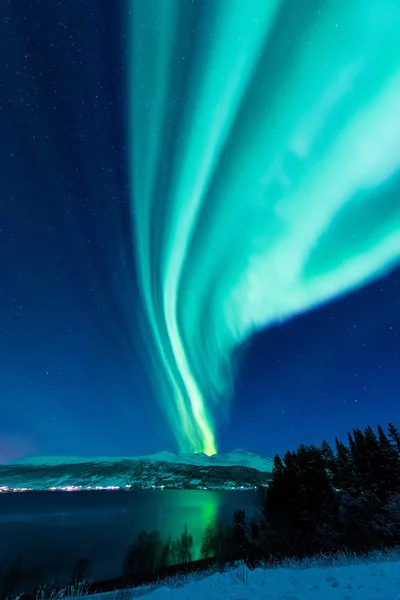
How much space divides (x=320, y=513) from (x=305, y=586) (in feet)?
95.2

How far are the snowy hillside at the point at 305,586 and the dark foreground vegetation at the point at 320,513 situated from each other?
12.9 m

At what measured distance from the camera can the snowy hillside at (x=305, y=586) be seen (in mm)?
8125

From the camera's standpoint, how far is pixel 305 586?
9.32 meters

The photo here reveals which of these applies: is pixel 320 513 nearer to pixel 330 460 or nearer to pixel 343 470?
pixel 343 470

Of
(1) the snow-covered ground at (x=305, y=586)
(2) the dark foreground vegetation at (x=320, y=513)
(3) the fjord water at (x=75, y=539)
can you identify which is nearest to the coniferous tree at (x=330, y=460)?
(2) the dark foreground vegetation at (x=320, y=513)

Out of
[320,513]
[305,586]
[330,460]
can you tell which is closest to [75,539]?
[330,460]

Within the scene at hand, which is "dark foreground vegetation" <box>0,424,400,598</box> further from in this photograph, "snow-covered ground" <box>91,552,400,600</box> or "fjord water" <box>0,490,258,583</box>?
"snow-covered ground" <box>91,552,400,600</box>

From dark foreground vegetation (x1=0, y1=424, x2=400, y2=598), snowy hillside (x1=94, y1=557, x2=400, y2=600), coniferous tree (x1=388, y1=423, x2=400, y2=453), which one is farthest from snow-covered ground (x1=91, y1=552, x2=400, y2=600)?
coniferous tree (x1=388, y1=423, x2=400, y2=453)

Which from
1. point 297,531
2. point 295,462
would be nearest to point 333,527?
point 297,531

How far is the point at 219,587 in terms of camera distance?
1087cm

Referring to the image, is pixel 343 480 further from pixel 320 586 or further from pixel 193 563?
pixel 320 586

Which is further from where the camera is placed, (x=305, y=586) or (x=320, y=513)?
(x=320, y=513)

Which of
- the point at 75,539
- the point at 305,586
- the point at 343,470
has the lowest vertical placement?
the point at 75,539

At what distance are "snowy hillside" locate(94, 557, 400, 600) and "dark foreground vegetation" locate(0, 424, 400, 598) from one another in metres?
12.9
